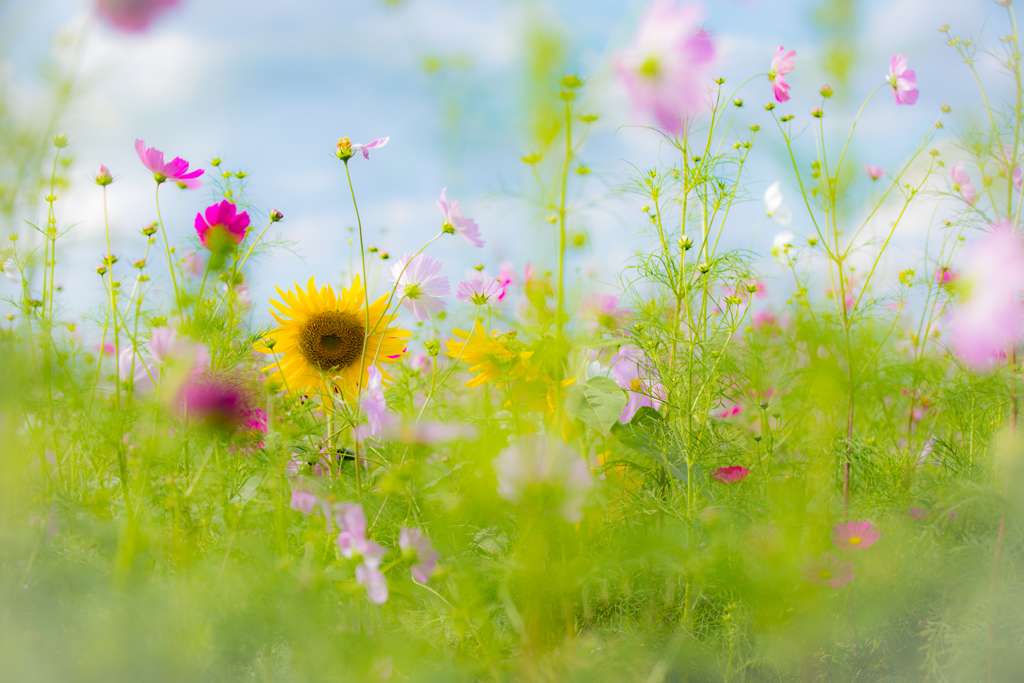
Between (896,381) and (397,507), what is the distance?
3.09 feet

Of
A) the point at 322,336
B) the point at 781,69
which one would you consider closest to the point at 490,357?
the point at 322,336

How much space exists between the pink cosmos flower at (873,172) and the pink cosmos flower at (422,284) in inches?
36.0

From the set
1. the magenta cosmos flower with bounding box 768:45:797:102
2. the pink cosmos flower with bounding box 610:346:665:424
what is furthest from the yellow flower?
the magenta cosmos flower with bounding box 768:45:797:102

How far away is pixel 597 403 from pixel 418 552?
0.34 m

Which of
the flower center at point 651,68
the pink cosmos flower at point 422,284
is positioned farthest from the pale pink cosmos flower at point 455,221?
the flower center at point 651,68

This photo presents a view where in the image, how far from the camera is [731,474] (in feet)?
3.22

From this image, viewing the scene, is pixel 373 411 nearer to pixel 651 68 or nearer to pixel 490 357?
pixel 490 357

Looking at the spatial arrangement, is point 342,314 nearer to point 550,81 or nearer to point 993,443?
point 550,81

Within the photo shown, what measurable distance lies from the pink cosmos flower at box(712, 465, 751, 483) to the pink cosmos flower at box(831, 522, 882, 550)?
0.14m

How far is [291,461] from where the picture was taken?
883 mm

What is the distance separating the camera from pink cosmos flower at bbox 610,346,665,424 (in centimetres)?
98

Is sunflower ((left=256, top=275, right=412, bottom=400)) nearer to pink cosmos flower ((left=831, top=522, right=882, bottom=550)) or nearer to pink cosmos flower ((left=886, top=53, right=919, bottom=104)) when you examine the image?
pink cosmos flower ((left=831, top=522, right=882, bottom=550))

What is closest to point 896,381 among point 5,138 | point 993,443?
point 993,443

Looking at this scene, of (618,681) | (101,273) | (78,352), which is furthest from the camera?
(78,352)
